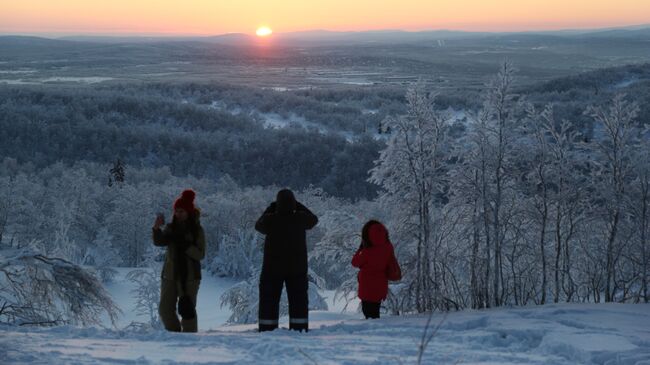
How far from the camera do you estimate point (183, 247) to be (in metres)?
6.95

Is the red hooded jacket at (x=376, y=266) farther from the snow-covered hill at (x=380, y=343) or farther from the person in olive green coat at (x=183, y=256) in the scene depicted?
the person in olive green coat at (x=183, y=256)

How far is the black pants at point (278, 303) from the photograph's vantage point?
277 inches

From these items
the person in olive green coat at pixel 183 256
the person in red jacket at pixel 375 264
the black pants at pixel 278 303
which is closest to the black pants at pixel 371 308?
the person in red jacket at pixel 375 264

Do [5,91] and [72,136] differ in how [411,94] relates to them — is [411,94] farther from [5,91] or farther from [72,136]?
[5,91]

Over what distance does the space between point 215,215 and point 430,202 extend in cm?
3579

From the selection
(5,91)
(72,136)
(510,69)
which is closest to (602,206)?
(510,69)

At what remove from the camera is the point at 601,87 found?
12075 cm

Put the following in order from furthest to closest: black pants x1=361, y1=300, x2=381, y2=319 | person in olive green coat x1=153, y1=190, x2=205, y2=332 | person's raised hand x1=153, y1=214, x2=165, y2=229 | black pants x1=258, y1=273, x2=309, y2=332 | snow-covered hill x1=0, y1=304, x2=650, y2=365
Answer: black pants x1=361, y1=300, x2=381, y2=319, black pants x1=258, y1=273, x2=309, y2=332, person in olive green coat x1=153, y1=190, x2=205, y2=332, person's raised hand x1=153, y1=214, x2=165, y2=229, snow-covered hill x1=0, y1=304, x2=650, y2=365

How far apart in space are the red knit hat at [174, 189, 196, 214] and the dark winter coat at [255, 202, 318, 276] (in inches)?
28.0

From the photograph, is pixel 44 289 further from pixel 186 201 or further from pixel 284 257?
pixel 284 257

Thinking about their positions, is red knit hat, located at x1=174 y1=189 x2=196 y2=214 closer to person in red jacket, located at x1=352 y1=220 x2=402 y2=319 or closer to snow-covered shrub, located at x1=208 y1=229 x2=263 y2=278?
person in red jacket, located at x1=352 y1=220 x2=402 y2=319

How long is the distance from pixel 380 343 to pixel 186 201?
2.48 meters

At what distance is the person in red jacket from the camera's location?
7.76 metres

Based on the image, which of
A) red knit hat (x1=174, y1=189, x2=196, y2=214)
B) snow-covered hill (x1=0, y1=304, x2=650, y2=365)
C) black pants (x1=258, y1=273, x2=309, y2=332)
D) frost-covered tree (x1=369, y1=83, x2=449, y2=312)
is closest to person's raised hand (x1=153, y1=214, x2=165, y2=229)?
red knit hat (x1=174, y1=189, x2=196, y2=214)
